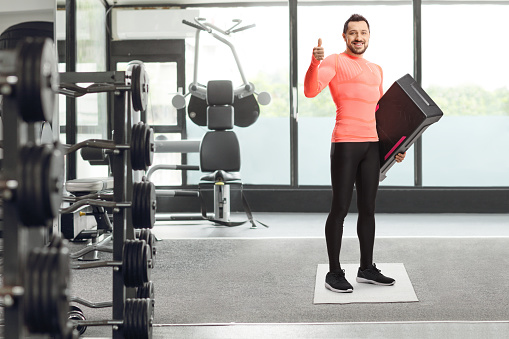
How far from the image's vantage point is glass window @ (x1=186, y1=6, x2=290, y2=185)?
23.5ft

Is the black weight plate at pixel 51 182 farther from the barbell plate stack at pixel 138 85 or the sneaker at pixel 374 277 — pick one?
the sneaker at pixel 374 277

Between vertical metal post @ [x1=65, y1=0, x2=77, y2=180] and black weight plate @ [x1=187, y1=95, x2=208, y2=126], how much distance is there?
1109mm

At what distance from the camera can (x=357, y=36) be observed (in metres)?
3.36

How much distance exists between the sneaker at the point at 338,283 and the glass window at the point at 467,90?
3.88m

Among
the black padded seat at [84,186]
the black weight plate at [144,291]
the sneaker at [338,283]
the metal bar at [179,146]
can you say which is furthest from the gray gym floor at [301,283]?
the metal bar at [179,146]

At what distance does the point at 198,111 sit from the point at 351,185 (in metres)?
3.50

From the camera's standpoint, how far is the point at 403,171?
712 centimetres

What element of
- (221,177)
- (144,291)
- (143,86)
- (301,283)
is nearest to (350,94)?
(301,283)

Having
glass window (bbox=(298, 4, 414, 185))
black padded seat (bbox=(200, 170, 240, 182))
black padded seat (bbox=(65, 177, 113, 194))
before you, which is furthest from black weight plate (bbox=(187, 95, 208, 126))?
black padded seat (bbox=(65, 177, 113, 194))

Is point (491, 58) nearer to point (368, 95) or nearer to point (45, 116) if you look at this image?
point (368, 95)

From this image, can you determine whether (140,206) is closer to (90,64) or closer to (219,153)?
(219,153)

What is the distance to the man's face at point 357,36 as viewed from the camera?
3.35 metres

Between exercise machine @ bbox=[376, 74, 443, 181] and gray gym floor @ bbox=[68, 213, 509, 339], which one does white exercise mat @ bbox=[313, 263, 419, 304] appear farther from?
exercise machine @ bbox=[376, 74, 443, 181]

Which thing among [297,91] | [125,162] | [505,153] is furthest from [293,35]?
[125,162]
